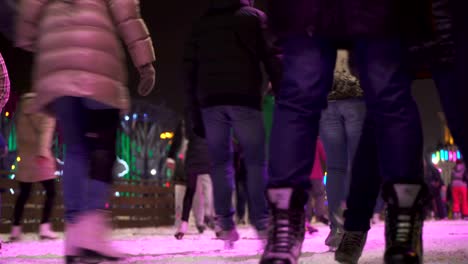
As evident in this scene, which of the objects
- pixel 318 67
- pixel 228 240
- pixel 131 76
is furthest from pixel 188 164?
pixel 131 76

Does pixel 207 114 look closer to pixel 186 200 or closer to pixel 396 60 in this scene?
pixel 396 60

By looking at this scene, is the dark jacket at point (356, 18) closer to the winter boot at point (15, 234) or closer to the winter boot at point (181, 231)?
the winter boot at point (181, 231)

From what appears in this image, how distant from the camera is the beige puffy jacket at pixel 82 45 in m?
2.86

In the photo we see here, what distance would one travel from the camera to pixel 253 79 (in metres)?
4.09

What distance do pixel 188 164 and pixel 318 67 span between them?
17.4 ft

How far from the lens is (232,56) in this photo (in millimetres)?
4121

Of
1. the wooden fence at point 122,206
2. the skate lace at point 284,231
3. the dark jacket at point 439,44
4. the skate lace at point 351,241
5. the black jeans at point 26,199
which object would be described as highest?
the dark jacket at point 439,44

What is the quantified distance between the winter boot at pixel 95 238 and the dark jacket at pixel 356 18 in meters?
1.28

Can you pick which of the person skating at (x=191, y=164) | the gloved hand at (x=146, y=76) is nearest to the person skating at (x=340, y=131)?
the gloved hand at (x=146, y=76)

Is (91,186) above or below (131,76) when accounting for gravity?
below

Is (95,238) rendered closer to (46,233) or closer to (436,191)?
(46,233)

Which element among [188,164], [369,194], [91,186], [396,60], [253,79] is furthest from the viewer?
[188,164]

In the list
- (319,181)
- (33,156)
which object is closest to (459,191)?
(319,181)

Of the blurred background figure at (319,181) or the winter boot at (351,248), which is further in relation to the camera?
the blurred background figure at (319,181)
